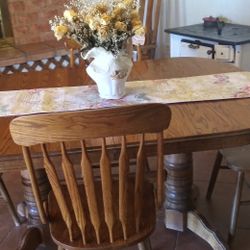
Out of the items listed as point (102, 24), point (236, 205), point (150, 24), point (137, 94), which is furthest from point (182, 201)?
point (150, 24)

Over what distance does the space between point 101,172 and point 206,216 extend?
1.14m

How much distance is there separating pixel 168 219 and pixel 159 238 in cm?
10

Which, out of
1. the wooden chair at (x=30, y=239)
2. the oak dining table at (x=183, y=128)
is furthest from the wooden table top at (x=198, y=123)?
the wooden chair at (x=30, y=239)

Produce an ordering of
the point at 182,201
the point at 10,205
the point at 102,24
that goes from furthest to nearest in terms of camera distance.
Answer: the point at 10,205, the point at 182,201, the point at 102,24

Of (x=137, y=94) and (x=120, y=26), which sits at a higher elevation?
(x=120, y=26)

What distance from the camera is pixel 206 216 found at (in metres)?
2.12

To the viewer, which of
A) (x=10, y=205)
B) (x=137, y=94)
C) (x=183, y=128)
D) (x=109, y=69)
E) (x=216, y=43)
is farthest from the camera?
(x=216, y=43)

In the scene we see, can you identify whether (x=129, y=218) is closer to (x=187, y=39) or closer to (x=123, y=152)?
(x=123, y=152)

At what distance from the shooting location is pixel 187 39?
2951 millimetres

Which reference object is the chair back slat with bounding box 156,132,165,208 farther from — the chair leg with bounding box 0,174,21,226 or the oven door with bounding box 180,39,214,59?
the oven door with bounding box 180,39,214,59

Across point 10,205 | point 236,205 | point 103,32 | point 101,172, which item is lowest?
point 10,205

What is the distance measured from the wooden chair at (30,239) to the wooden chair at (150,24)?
201cm

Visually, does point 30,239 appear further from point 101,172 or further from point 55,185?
point 101,172

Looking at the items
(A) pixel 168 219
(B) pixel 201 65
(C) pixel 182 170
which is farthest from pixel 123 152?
(B) pixel 201 65
